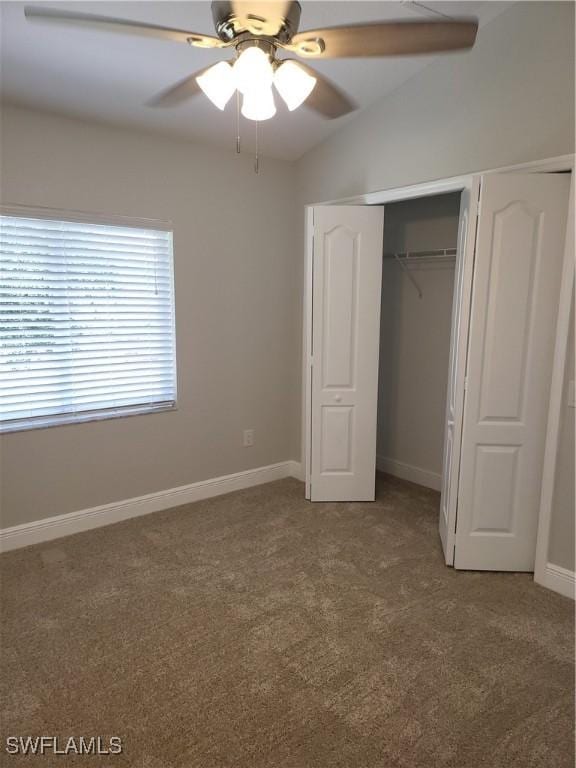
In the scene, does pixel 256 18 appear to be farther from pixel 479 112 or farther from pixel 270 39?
pixel 479 112

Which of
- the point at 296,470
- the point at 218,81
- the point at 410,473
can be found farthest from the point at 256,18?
the point at 410,473

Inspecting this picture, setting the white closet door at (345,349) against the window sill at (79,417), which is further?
the white closet door at (345,349)

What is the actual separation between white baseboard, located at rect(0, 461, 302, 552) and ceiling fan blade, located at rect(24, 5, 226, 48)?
2685 mm

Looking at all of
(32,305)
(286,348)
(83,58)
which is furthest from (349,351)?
(83,58)

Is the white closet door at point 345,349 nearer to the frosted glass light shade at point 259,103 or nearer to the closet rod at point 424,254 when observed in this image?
the closet rod at point 424,254

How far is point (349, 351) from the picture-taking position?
358 cm

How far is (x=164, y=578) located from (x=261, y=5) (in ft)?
8.47

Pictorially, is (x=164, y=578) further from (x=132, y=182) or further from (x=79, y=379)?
(x=132, y=182)

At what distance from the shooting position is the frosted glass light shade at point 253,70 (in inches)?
59.4

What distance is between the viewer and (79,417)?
325 cm

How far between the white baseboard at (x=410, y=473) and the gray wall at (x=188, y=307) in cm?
90

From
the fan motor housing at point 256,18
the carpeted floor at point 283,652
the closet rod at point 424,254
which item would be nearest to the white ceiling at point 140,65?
the fan motor housing at point 256,18

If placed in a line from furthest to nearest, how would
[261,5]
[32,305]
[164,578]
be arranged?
[32,305], [164,578], [261,5]

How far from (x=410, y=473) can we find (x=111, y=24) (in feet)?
12.0
